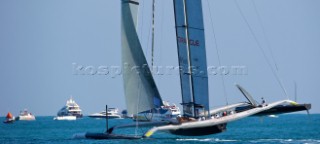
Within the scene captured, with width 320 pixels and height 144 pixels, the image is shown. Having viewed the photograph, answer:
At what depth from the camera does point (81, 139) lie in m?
62.5

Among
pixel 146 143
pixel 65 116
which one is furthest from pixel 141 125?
pixel 65 116

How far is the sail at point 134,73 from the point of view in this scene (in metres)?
58.9

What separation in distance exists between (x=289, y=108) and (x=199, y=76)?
7765 millimetres

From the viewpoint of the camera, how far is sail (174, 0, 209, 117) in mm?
54312

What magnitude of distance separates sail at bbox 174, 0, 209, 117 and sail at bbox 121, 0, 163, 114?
5.02m

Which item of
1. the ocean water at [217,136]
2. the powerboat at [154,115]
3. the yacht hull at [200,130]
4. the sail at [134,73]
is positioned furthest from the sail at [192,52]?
the sail at [134,73]

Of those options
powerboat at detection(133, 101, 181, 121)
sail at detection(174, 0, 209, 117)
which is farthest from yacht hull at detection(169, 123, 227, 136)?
powerboat at detection(133, 101, 181, 121)

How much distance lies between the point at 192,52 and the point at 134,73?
6814mm

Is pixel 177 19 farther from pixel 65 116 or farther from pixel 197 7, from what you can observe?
pixel 65 116

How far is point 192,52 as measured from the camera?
54.5m

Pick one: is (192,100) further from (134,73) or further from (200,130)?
(134,73)

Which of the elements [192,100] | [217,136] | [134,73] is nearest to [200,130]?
[192,100]

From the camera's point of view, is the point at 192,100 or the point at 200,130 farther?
the point at 192,100

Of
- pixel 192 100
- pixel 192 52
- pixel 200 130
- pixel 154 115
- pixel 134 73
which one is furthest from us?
pixel 134 73
